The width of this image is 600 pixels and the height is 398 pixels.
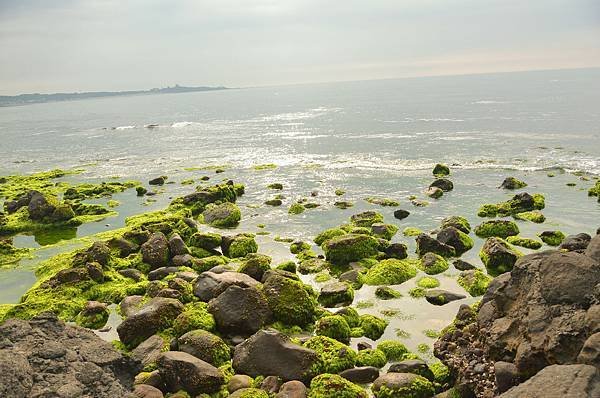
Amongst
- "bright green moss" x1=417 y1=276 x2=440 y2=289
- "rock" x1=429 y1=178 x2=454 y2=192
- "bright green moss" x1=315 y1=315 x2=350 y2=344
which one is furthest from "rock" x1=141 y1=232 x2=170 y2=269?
"rock" x1=429 y1=178 x2=454 y2=192

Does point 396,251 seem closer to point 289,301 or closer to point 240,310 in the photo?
point 289,301

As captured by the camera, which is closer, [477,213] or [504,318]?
[504,318]

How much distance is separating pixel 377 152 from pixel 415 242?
137 ft

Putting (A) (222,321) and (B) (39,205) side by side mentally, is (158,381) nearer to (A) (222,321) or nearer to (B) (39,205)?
(A) (222,321)

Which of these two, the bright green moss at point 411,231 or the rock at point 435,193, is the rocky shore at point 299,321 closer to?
the bright green moss at point 411,231

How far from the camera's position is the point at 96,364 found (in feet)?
44.8

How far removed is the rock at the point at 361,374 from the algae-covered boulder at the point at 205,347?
425 centimetres

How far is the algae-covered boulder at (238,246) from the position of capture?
28.3 meters

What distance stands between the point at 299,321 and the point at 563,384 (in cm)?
1106

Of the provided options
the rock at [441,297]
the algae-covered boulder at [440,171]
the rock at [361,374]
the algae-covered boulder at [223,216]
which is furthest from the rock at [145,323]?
the algae-covered boulder at [440,171]

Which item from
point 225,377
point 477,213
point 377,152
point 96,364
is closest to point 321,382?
point 225,377

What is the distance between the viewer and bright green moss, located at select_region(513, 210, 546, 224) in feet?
106

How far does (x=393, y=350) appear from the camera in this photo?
54.1ft

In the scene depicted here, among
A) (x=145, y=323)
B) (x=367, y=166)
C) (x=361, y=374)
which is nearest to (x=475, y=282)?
(x=361, y=374)
